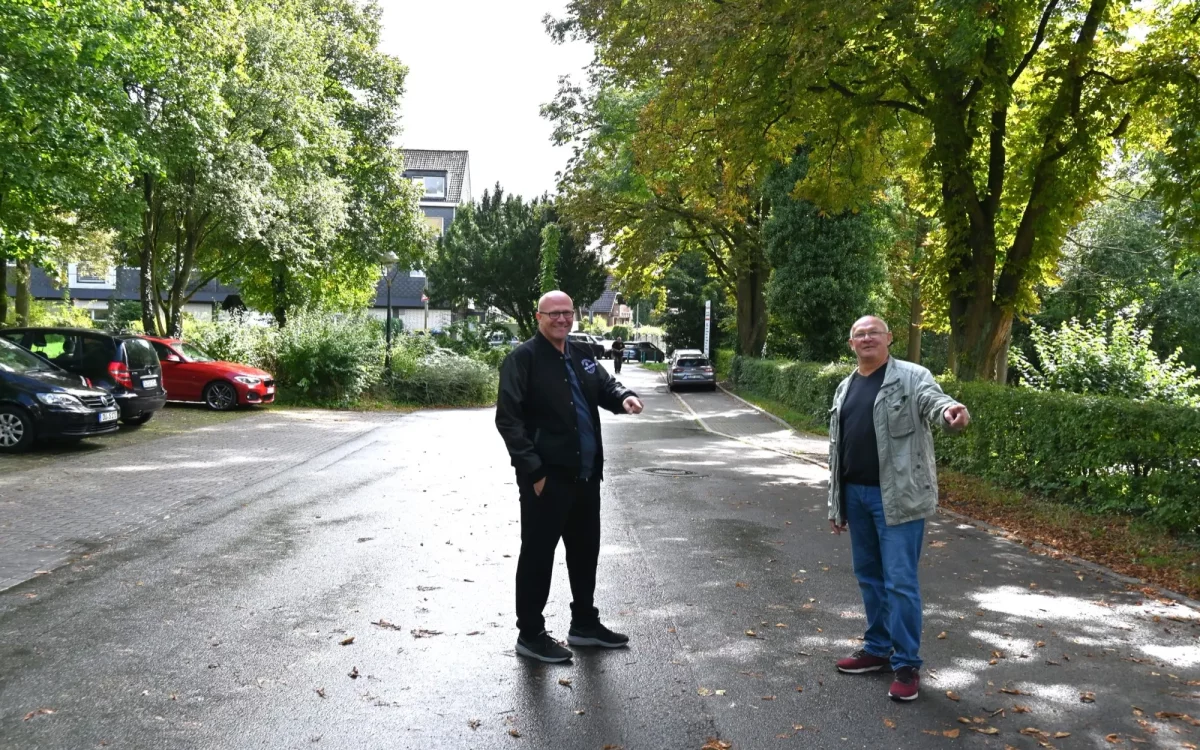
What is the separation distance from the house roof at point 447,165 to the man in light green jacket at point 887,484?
62.8m

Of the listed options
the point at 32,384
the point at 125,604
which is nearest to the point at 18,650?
the point at 125,604

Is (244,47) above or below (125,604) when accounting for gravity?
above

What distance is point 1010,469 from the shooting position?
11.2 metres

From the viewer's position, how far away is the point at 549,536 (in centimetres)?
508

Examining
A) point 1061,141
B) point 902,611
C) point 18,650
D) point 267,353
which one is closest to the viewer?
point 902,611

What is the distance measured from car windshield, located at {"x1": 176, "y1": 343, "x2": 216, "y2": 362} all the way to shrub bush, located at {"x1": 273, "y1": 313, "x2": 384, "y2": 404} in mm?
2695

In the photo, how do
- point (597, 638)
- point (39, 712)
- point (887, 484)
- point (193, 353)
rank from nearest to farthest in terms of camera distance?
point (39, 712) → point (887, 484) → point (597, 638) → point (193, 353)

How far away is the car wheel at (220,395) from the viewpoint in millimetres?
20516

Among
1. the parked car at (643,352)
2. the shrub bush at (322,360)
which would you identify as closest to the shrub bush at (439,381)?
the shrub bush at (322,360)

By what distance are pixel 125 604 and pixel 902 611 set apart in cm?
474

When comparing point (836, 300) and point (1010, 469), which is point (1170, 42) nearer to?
point (1010, 469)

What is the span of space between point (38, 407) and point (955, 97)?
45.5 ft

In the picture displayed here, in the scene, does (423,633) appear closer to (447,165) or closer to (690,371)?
(690,371)

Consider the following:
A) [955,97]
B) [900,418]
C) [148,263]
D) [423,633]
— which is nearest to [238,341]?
[148,263]
